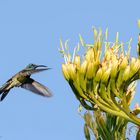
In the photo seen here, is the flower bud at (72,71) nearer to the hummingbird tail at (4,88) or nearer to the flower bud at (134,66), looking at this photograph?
the flower bud at (134,66)

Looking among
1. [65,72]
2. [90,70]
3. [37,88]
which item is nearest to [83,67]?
[90,70]

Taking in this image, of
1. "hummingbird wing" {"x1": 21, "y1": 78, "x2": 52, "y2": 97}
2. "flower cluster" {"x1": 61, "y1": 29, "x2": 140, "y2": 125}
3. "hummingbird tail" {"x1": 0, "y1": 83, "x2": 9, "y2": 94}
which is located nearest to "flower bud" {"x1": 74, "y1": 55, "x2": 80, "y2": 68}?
"flower cluster" {"x1": 61, "y1": 29, "x2": 140, "y2": 125}

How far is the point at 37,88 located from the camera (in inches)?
254

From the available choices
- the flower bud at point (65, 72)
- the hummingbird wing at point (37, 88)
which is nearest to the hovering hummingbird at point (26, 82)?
the hummingbird wing at point (37, 88)

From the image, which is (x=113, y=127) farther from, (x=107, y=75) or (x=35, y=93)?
(x=35, y=93)

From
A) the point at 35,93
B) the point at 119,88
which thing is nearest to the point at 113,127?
the point at 119,88

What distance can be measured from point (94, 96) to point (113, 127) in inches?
22.4

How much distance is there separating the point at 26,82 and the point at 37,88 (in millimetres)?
546

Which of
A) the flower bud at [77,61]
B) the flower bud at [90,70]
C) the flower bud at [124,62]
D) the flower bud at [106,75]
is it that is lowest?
the flower bud at [106,75]

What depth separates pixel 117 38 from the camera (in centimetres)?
479

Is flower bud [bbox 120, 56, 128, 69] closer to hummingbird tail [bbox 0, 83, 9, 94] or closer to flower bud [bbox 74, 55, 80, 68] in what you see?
flower bud [bbox 74, 55, 80, 68]

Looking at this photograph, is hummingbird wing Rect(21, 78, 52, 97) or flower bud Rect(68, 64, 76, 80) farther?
hummingbird wing Rect(21, 78, 52, 97)

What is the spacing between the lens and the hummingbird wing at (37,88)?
6.13 metres

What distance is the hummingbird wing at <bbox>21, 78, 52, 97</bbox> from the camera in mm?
6126
